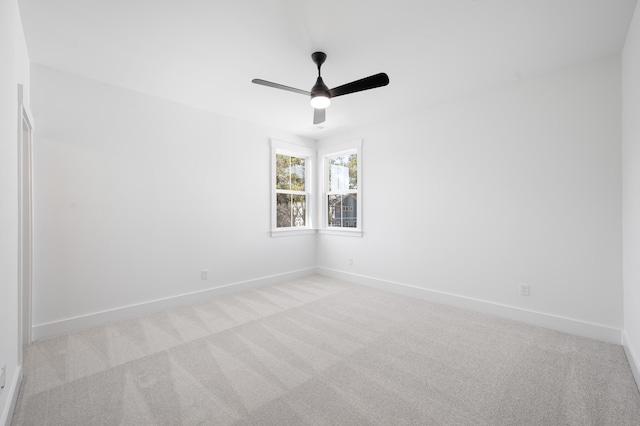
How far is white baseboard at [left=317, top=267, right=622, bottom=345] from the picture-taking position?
104 inches

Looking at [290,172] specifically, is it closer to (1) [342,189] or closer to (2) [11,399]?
(1) [342,189]

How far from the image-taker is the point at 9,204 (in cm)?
173

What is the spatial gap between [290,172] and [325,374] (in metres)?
3.67

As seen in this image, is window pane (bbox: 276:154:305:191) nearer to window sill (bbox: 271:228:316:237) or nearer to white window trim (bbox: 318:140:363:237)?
white window trim (bbox: 318:140:363:237)

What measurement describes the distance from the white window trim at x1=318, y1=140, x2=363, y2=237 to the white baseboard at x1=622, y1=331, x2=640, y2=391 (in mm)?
3051

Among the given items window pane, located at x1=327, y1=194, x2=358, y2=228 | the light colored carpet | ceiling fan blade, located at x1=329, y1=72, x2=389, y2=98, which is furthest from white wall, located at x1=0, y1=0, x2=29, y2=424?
window pane, located at x1=327, y1=194, x2=358, y2=228

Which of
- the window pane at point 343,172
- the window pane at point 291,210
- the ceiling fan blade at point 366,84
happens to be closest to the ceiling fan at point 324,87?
the ceiling fan blade at point 366,84

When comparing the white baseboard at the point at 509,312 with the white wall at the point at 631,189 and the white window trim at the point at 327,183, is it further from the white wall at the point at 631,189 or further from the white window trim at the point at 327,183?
the white window trim at the point at 327,183

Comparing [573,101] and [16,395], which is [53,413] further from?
[573,101]

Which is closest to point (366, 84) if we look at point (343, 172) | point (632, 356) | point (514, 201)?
point (514, 201)

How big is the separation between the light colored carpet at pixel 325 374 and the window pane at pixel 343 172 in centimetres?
241

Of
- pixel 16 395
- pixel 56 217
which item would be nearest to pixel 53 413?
pixel 16 395

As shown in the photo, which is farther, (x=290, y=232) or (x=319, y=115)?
(x=290, y=232)

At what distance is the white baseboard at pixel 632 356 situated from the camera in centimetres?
199
